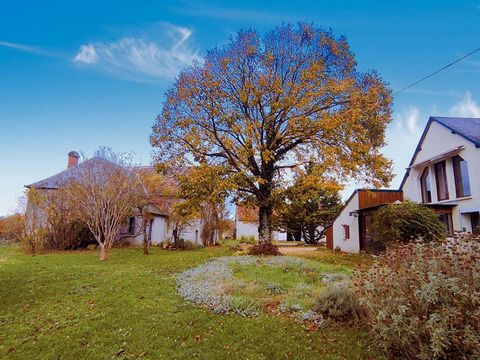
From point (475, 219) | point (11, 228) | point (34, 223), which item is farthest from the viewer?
point (11, 228)

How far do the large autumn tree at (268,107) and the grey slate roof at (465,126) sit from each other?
3.33 meters

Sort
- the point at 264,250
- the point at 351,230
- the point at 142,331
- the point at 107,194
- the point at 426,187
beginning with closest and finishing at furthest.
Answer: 1. the point at 142,331
2. the point at 264,250
3. the point at 107,194
4. the point at 426,187
5. the point at 351,230

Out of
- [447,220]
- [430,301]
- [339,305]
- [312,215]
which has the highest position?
[312,215]

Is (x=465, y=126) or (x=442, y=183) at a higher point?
(x=465, y=126)

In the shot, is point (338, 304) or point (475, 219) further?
point (475, 219)

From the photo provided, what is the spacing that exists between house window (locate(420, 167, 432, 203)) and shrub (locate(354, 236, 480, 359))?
1552cm

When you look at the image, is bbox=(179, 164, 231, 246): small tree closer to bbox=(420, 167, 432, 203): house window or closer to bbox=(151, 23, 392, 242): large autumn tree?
bbox=(151, 23, 392, 242): large autumn tree

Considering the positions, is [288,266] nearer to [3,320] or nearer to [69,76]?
[3,320]

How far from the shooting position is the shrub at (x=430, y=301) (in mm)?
3227

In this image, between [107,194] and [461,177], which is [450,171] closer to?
[461,177]

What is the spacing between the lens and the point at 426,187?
17.8m

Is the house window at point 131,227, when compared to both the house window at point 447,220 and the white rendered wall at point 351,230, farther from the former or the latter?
the house window at point 447,220

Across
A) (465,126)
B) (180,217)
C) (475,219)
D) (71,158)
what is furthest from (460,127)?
(71,158)

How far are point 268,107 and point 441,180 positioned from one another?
423 inches
